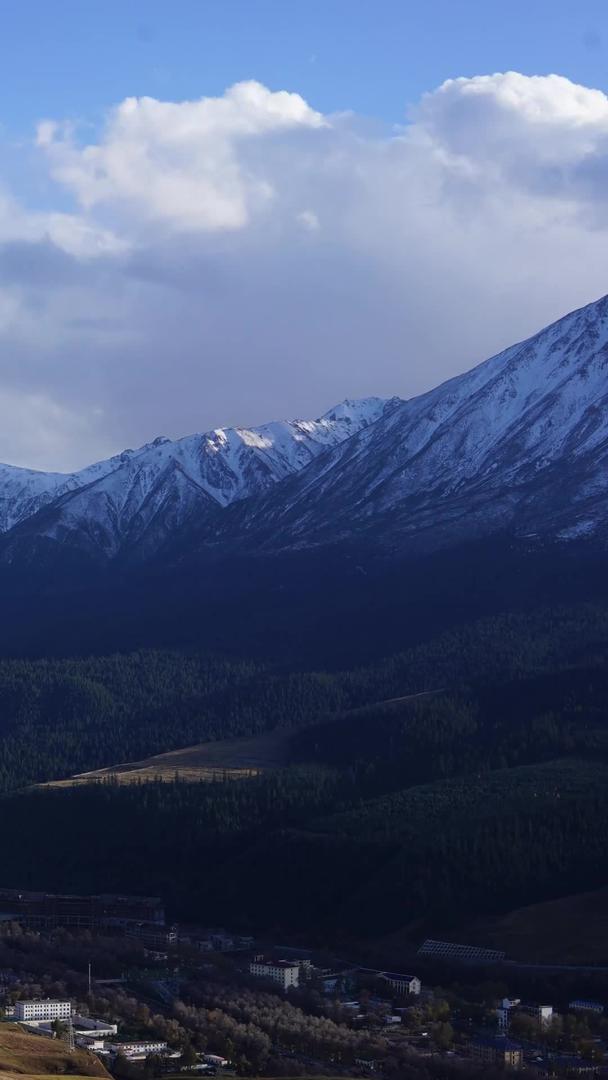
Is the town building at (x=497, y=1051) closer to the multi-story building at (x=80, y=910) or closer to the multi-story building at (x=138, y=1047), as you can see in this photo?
the multi-story building at (x=138, y=1047)

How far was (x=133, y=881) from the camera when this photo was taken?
171 metres

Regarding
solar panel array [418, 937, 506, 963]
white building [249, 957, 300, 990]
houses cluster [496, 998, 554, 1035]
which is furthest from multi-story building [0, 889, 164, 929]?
houses cluster [496, 998, 554, 1035]

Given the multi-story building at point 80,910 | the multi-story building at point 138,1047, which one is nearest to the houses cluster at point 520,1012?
the multi-story building at point 138,1047

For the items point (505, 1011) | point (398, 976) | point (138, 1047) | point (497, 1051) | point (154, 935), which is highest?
point (154, 935)

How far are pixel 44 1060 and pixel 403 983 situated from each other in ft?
116

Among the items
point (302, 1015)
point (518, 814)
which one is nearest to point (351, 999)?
point (302, 1015)

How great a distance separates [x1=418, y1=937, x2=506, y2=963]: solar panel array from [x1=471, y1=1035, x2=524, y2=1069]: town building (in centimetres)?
2364

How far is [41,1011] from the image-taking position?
376 feet

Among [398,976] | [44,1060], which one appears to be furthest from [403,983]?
[44,1060]

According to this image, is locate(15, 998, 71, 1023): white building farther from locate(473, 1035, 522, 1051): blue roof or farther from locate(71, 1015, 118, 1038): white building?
locate(473, 1035, 522, 1051): blue roof

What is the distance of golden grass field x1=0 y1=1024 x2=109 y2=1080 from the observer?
95.4 metres

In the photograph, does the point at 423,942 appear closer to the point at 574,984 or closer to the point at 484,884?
the point at 484,884

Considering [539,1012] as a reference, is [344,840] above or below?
above

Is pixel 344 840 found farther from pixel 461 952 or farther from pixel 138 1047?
pixel 138 1047
